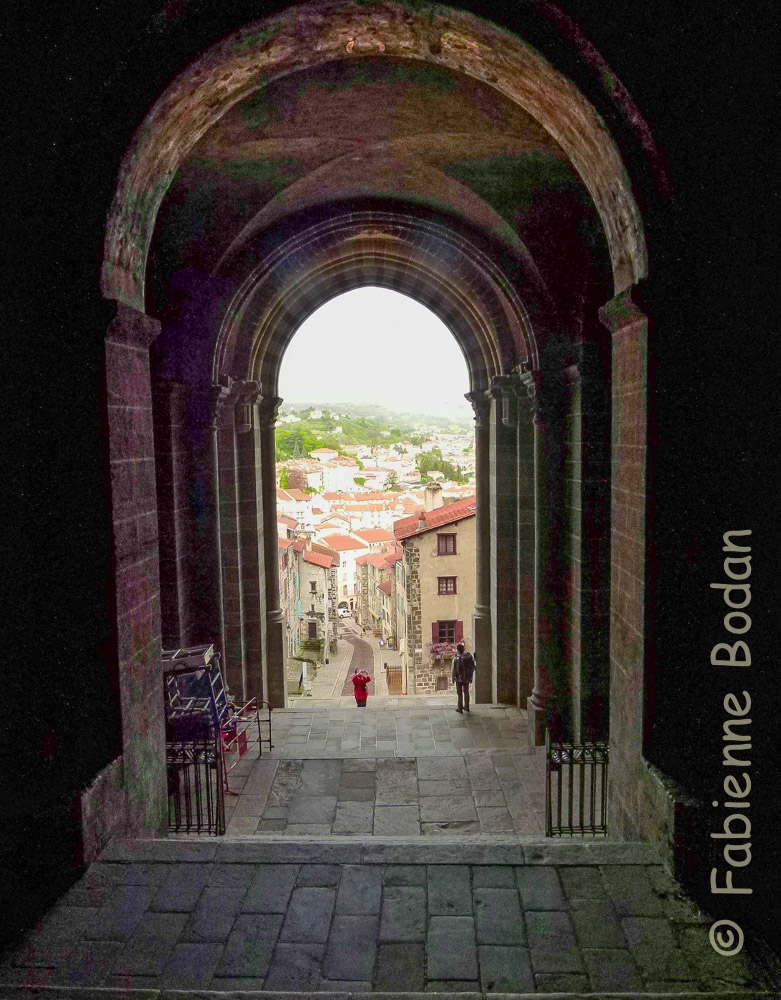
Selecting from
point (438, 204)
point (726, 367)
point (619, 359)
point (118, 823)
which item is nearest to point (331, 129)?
point (438, 204)

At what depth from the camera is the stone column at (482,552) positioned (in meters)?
11.2

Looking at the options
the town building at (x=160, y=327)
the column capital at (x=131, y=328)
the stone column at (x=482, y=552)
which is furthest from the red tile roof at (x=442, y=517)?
the column capital at (x=131, y=328)

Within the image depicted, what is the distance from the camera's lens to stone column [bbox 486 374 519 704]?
10.4 metres

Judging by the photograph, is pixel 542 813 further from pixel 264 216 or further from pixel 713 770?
pixel 264 216

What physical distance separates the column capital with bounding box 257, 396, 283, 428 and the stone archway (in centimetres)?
3

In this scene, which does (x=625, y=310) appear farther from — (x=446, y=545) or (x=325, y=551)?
(x=325, y=551)

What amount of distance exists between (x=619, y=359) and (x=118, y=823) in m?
4.53

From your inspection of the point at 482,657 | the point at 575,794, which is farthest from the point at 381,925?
the point at 482,657

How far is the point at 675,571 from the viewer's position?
429cm

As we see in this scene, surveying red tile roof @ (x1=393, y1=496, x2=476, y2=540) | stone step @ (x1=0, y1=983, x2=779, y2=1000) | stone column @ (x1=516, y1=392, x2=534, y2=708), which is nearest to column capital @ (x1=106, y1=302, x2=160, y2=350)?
stone step @ (x1=0, y1=983, x2=779, y2=1000)

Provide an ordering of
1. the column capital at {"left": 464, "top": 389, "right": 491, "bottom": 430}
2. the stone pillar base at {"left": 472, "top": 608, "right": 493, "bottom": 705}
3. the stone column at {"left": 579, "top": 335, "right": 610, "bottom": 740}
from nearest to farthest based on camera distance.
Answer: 1. the stone column at {"left": 579, "top": 335, "right": 610, "bottom": 740}
2. the stone pillar base at {"left": 472, "top": 608, "right": 493, "bottom": 705}
3. the column capital at {"left": 464, "top": 389, "right": 491, "bottom": 430}

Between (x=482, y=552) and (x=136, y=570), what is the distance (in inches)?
308

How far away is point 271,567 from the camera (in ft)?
38.7

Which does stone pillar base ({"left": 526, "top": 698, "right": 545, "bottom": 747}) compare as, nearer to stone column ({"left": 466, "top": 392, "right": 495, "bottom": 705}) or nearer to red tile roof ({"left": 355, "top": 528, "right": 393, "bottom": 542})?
stone column ({"left": 466, "top": 392, "right": 495, "bottom": 705})
